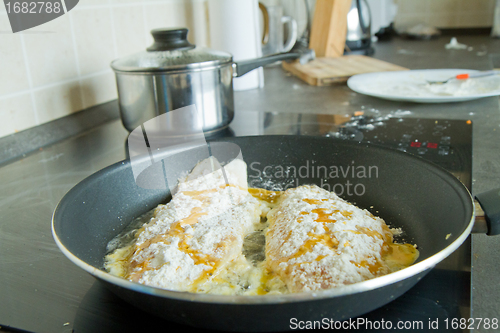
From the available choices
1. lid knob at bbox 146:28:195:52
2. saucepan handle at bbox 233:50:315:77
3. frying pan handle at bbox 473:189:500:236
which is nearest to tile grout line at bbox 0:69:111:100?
lid knob at bbox 146:28:195:52

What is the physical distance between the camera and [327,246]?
56 centimetres

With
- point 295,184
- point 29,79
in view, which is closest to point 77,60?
point 29,79

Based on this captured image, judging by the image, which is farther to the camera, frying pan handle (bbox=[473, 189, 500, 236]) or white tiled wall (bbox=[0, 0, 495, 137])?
white tiled wall (bbox=[0, 0, 495, 137])

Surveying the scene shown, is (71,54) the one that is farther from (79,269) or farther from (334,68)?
(334,68)

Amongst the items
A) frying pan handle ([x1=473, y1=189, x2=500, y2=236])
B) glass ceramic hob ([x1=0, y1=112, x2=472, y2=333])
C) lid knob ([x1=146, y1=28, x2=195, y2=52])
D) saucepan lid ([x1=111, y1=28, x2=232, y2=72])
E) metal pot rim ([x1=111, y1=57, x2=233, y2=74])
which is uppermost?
lid knob ([x1=146, y1=28, x2=195, y2=52])

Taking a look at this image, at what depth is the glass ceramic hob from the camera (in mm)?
473

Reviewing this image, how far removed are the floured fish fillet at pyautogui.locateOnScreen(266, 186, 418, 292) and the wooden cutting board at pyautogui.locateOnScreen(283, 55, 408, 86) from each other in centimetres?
104

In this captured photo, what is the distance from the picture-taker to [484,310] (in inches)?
18.9

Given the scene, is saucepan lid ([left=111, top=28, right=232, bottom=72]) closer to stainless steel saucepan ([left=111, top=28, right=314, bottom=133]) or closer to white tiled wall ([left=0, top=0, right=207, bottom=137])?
stainless steel saucepan ([left=111, top=28, right=314, bottom=133])

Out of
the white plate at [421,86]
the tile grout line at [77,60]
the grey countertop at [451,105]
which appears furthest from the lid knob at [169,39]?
the white plate at [421,86]

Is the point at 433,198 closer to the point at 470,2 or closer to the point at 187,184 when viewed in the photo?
the point at 187,184

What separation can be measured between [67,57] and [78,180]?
0.43 meters

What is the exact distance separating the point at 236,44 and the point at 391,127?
2.36ft

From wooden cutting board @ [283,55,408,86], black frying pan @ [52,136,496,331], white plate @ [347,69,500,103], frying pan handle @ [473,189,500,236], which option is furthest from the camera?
wooden cutting board @ [283,55,408,86]
